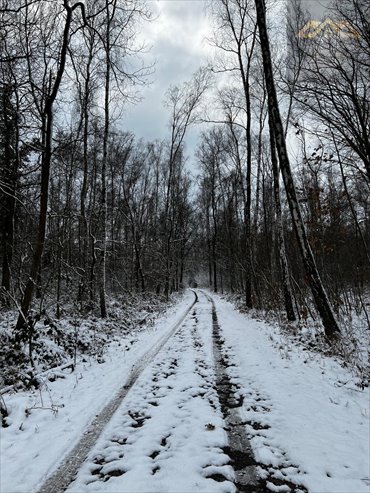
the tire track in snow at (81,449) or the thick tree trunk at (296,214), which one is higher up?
the thick tree trunk at (296,214)

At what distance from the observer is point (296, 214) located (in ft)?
27.3

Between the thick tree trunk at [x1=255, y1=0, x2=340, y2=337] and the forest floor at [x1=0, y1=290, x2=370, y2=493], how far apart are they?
1104 millimetres

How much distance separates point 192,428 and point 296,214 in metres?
6.15

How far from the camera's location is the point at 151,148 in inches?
1140

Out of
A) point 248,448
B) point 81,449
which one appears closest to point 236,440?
point 248,448

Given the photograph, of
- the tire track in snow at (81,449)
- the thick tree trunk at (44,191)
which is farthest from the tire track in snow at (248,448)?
the thick tree trunk at (44,191)

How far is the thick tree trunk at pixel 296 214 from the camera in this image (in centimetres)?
761

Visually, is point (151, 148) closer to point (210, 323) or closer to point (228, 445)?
point (210, 323)

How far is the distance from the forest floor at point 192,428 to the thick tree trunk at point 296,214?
3.62 feet

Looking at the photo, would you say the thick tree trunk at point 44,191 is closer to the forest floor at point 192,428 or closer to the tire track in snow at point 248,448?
the forest floor at point 192,428

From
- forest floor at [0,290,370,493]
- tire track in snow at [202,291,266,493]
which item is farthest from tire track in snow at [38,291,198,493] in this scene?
tire track in snow at [202,291,266,493]

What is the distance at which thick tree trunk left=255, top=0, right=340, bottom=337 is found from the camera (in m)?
7.61

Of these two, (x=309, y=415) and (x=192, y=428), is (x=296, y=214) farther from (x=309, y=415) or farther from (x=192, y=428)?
(x=192, y=428)

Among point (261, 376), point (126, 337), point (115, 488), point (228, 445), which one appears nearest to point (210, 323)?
point (126, 337)
